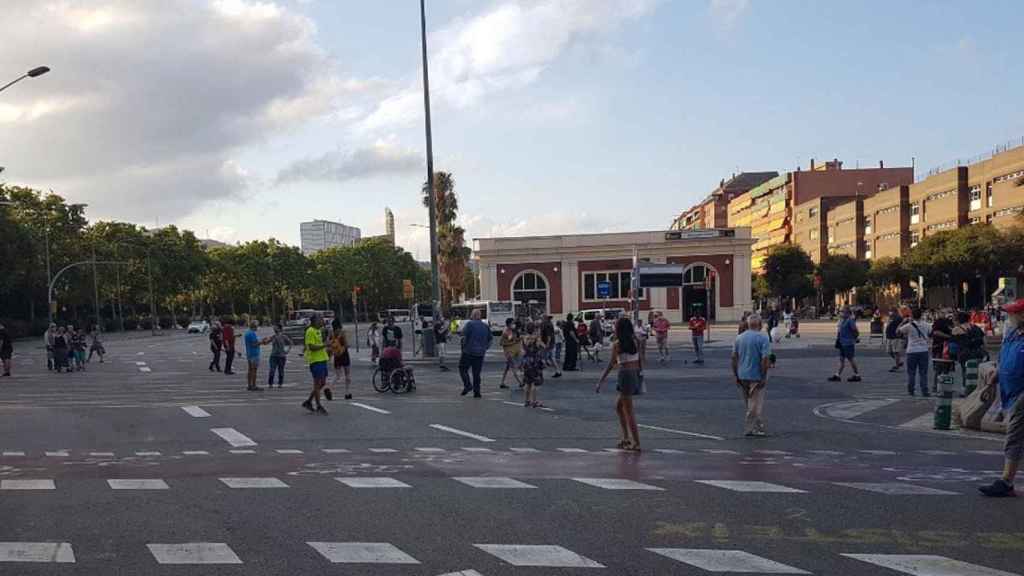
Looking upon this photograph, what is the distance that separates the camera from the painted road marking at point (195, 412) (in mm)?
16469

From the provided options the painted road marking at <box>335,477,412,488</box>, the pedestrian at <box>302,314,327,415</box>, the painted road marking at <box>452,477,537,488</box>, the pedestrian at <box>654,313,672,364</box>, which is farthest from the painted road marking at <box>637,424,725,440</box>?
the pedestrian at <box>654,313,672,364</box>

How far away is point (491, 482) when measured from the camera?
927cm

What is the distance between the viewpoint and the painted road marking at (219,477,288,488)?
9.21 m

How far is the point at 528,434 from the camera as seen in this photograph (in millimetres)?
13375

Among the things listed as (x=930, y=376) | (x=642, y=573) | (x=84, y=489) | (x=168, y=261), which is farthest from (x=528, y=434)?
(x=168, y=261)

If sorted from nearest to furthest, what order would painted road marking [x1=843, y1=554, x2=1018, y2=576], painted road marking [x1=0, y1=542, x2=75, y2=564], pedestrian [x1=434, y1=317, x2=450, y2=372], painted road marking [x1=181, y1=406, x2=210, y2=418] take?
1. painted road marking [x1=843, y1=554, x2=1018, y2=576]
2. painted road marking [x1=0, y1=542, x2=75, y2=564]
3. painted road marking [x1=181, y1=406, x2=210, y2=418]
4. pedestrian [x1=434, y1=317, x2=450, y2=372]

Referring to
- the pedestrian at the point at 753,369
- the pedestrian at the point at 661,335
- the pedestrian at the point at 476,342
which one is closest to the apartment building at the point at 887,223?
the pedestrian at the point at 661,335

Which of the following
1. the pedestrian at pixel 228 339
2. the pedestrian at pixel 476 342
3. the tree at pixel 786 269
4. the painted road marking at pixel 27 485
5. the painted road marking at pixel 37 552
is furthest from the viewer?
the tree at pixel 786 269

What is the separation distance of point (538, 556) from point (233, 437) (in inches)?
325

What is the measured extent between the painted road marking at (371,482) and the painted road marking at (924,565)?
14.8ft

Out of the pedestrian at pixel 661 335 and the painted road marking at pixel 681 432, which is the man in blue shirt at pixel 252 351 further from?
the pedestrian at pixel 661 335

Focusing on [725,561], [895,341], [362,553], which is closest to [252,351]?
[362,553]

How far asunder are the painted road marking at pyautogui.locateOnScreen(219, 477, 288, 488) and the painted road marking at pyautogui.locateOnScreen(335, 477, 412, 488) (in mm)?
620

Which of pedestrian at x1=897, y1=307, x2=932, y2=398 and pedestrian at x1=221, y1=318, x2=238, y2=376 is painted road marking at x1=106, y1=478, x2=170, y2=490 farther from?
pedestrian at x1=221, y1=318, x2=238, y2=376
